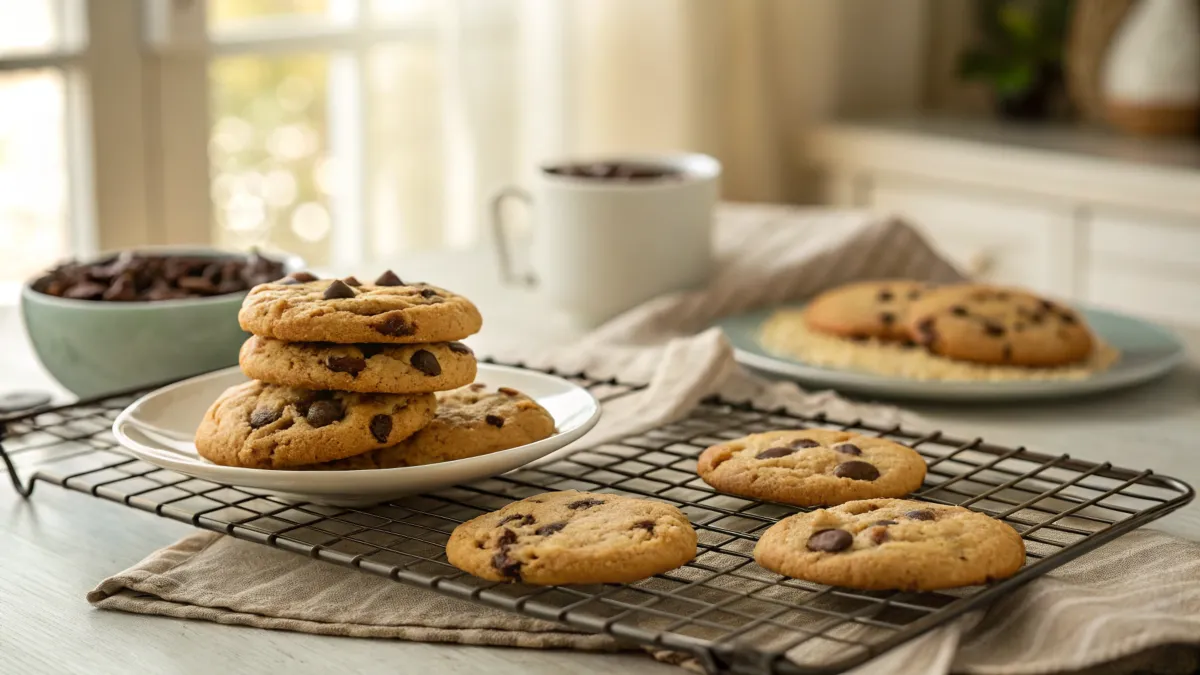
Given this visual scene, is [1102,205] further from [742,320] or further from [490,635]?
[490,635]

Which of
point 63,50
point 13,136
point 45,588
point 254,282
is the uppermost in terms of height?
point 63,50

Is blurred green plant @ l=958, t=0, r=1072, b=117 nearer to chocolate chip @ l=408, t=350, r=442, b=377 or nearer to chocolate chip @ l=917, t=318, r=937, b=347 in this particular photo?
chocolate chip @ l=917, t=318, r=937, b=347

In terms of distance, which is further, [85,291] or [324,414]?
[85,291]

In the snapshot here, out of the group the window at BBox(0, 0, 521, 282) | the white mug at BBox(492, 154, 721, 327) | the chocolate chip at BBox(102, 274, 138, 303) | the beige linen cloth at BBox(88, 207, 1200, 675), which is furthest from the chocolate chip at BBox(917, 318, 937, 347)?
the window at BBox(0, 0, 521, 282)

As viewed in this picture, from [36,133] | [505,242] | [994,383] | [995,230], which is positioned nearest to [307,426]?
[994,383]

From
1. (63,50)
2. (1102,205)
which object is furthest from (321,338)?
(1102,205)

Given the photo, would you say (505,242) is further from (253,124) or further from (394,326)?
(253,124)
